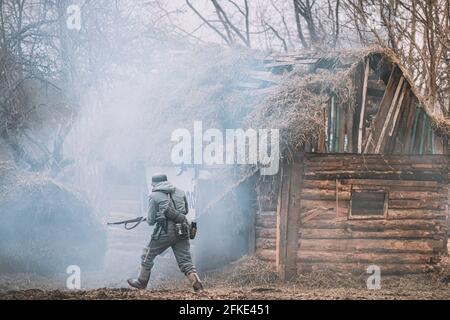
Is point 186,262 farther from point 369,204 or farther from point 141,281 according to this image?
point 369,204

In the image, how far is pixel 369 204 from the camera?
12.7 meters

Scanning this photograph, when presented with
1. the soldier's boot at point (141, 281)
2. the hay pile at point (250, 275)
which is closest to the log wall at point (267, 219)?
the hay pile at point (250, 275)

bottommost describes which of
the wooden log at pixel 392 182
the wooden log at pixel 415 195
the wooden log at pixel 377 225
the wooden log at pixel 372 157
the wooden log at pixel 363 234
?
the wooden log at pixel 363 234

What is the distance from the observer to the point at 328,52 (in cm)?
1336

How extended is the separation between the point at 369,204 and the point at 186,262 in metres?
4.89

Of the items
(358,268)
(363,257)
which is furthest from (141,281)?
(363,257)

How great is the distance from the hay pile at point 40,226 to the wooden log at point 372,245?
481cm

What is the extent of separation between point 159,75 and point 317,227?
7174mm

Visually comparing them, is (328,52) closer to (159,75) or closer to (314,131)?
(314,131)

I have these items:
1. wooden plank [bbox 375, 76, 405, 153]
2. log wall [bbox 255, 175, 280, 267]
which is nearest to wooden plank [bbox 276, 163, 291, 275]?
log wall [bbox 255, 175, 280, 267]

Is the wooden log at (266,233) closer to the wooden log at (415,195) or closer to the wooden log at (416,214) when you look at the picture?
the wooden log at (416,214)

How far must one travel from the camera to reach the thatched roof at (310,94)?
37.4 ft

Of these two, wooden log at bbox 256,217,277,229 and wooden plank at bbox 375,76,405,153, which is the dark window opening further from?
wooden log at bbox 256,217,277,229
